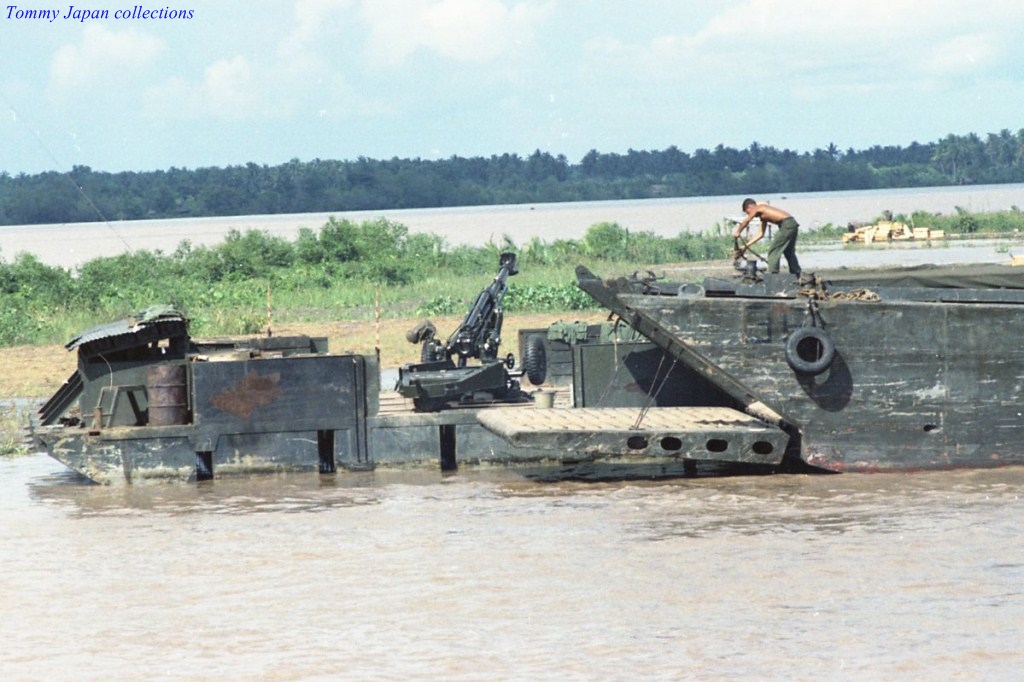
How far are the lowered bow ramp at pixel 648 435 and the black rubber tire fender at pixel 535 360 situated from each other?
3.38 meters

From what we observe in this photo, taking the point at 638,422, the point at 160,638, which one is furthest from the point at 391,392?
the point at 160,638

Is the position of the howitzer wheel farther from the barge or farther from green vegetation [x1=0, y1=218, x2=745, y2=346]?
green vegetation [x1=0, y1=218, x2=745, y2=346]

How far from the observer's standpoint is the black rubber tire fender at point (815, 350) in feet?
49.1

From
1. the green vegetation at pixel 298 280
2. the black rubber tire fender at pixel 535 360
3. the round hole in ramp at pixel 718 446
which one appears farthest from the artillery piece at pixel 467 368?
the green vegetation at pixel 298 280

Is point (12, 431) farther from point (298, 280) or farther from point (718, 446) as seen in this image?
point (298, 280)

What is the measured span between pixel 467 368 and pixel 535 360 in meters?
2.30

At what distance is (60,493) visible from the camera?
16.2m

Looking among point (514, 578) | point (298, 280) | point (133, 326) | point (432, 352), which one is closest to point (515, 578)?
point (514, 578)

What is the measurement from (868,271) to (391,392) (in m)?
5.41

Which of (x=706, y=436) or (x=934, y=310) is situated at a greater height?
(x=934, y=310)

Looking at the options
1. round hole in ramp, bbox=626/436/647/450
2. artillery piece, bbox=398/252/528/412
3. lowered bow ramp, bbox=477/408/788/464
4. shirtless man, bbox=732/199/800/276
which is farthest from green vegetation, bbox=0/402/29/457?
shirtless man, bbox=732/199/800/276

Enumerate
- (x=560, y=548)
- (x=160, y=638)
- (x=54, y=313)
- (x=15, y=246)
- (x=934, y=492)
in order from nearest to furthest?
1. (x=160, y=638)
2. (x=560, y=548)
3. (x=934, y=492)
4. (x=54, y=313)
5. (x=15, y=246)

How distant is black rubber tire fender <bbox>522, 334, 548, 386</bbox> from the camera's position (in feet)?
62.6

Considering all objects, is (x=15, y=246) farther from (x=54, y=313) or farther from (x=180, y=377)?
(x=180, y=377)
